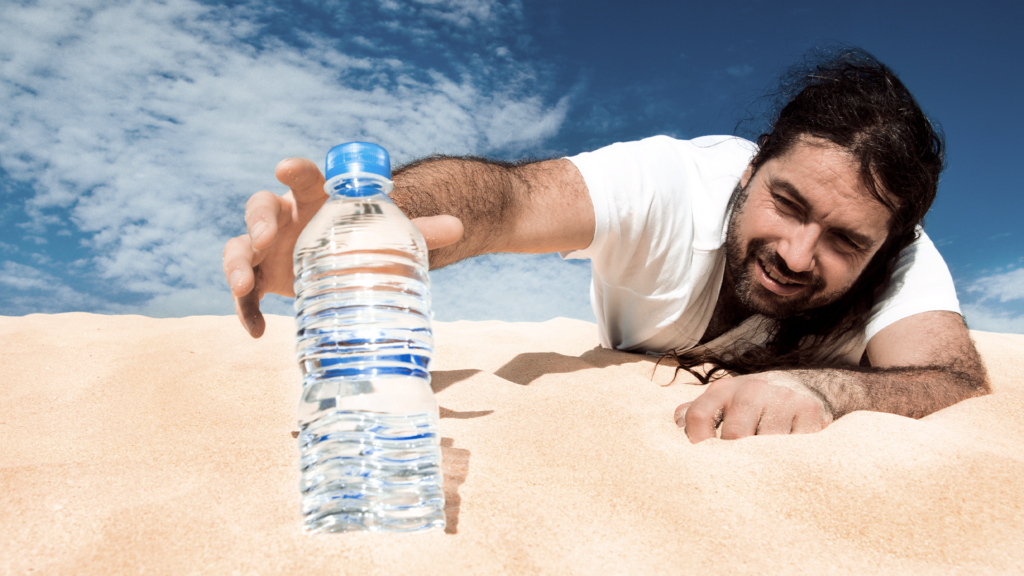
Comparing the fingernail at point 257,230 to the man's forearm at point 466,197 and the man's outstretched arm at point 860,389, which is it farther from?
the man's outstretched arm at point 860,389

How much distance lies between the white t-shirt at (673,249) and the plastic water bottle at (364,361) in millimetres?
1345

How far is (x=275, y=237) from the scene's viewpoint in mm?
1342

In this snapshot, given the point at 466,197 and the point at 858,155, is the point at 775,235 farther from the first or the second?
the point at 466,197

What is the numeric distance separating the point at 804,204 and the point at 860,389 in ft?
3.06

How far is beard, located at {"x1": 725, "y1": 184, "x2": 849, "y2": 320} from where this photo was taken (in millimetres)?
2338

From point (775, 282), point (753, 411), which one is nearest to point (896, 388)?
point (753, 411)

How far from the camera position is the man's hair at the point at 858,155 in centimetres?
226

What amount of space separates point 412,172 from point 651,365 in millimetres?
1342

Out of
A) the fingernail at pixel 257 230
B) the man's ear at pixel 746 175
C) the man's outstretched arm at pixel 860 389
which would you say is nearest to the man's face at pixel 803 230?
the man's ear at pixel 746 175

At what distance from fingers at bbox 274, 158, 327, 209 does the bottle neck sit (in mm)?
465

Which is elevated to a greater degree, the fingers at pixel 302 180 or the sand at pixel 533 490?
the fingers at pixel 302 180

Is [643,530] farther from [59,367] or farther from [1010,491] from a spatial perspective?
[59,367]

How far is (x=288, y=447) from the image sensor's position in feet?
4.11

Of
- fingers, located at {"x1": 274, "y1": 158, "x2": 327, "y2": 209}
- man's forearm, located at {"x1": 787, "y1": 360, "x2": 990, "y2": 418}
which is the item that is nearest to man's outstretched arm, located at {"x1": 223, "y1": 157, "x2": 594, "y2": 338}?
fingers, located at {"x1": 274, "y1": 158, "x2": 327, "y2": 209}
